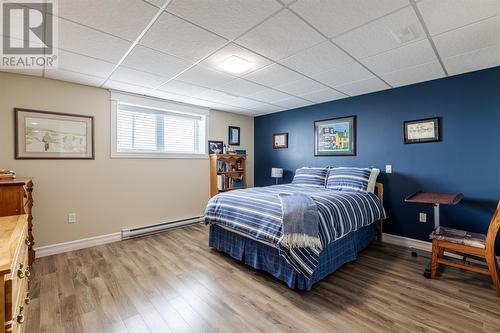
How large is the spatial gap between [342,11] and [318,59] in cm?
79

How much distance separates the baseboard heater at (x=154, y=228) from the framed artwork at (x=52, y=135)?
4.15 feet

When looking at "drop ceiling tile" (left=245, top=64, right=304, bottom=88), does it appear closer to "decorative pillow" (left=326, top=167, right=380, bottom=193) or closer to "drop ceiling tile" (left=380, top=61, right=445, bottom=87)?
"drop ceiling tile" (left=380, top=61, right=445, bottom=87)

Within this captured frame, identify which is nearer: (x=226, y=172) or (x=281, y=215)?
(x=281, y=215)

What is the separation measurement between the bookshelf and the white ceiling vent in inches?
132

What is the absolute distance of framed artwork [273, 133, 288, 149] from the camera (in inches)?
193

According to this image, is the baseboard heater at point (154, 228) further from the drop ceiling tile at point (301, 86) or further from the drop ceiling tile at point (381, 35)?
the drop ceiling tile at point (381, 35)

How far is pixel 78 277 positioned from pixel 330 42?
11.2ft

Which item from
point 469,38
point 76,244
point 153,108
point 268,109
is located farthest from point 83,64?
point 469,38

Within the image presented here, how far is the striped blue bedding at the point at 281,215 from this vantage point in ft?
6.91

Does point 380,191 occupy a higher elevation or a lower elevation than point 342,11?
lower

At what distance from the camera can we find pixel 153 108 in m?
4.04

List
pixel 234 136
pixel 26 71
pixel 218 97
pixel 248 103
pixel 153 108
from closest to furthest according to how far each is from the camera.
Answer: pixel 26 71
pixel 218 97
pixel 153 108
pixel 248 103
pixel 234 136

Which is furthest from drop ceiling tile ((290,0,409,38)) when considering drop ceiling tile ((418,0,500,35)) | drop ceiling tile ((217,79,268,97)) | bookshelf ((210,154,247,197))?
bookshelf ((210,154,247,197))

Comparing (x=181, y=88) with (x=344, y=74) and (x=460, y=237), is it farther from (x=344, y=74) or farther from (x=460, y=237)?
(x=460, y=237)
